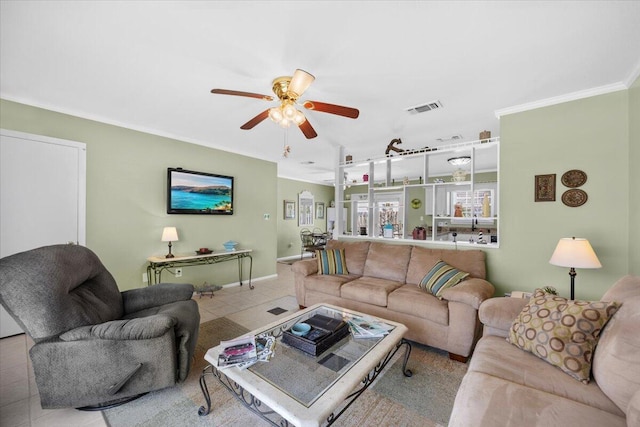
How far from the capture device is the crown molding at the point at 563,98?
242 centimetres

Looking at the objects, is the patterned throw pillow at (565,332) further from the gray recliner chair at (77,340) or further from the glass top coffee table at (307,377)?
the gray recliner chair at (77,340)

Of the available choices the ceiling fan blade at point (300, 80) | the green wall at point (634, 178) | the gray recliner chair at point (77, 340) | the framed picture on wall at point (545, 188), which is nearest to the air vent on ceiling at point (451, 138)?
the framed picture on wall at point (545, 188)

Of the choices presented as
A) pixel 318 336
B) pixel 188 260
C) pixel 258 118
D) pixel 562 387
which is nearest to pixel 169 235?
pixel 188 260

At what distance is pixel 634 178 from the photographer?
231cm

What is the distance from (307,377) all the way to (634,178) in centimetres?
323

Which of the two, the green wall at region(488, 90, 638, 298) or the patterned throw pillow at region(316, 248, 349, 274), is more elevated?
the green wall at region(488, 90, 638, 298)

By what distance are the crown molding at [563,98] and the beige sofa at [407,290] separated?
1.63 m

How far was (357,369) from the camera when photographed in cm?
148

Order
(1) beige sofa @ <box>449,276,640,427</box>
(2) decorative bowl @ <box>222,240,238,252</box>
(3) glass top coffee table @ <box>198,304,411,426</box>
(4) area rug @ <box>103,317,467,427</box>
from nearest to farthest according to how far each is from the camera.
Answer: (1) beige sofa @ <box>449,276,640,427</box>, (3) glass top coffee table @ <box>198,304,411,426</box>, (4) area rug @ <box>103,317,467,427</box>, (2) decorative bowl @ <box>222,240,238,252</box>

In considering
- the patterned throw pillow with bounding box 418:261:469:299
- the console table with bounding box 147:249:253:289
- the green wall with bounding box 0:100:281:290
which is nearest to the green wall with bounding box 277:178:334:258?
the green wall with bounding box 0:100:281:290

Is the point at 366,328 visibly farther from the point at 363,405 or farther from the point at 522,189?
the point at 522,189

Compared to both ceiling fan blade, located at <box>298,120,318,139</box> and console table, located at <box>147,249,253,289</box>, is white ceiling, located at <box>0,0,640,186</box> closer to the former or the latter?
ceiling fan blade, located at <box>298,120,318,139</box>

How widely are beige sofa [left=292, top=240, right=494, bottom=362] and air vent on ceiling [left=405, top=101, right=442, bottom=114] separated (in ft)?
5.45

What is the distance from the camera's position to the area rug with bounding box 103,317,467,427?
164cm
